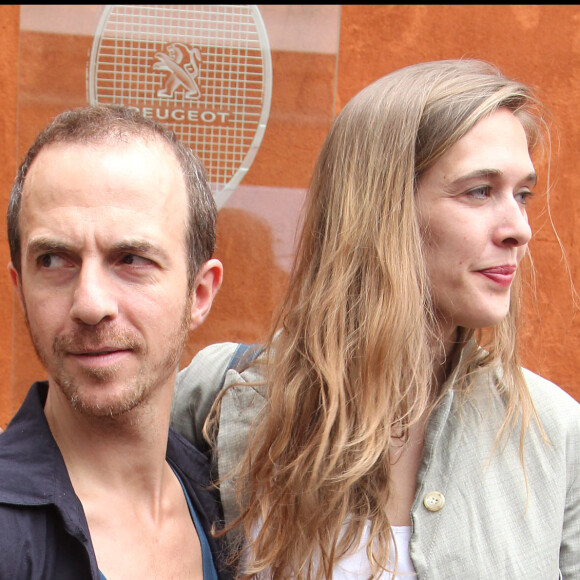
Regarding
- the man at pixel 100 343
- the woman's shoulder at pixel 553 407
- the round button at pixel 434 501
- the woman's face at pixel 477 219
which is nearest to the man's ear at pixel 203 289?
the man at pixel 100 343

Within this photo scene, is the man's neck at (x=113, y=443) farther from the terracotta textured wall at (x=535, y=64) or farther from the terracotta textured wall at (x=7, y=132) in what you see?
the terracotta textured wall at (x=535, y=64)

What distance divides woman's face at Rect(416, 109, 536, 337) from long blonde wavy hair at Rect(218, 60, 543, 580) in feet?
0.10

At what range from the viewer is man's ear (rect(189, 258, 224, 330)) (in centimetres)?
142

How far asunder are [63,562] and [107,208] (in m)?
0.52

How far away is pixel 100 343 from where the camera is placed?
1213mm

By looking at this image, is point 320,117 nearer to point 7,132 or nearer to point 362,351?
point 7,132

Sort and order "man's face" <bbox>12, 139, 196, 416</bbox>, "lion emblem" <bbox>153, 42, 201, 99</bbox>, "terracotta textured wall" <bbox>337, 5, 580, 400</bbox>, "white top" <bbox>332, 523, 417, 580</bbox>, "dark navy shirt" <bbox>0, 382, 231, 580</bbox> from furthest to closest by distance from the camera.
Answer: "terracotta textured wall" <bbox>337, 5, 580, 400</bbox> < "lion emblem" <bbox>153, 42, 201, 99</bbox> < "white top" <bbox>332, 523, 417, 580</bbox> < "man's face" <bbox>12, 139, 196, 416</bbox> < "dark navy shirt" <bbox>0, 382, 231, 580</bbox>

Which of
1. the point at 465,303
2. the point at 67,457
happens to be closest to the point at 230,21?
the point at 465,303

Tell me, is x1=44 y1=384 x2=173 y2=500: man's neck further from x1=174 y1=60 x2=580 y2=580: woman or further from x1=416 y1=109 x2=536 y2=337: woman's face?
x1=416 y1=109 x2=536 y2=337: woman's face

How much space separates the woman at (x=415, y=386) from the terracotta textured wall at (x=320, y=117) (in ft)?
3.03

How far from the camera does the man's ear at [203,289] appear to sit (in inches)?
56.1

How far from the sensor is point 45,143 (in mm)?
1309

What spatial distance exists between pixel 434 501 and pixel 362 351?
0.95 ft

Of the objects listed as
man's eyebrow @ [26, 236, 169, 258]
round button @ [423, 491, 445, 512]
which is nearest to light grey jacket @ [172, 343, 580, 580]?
round button @ [423, 491, 445, 512]
